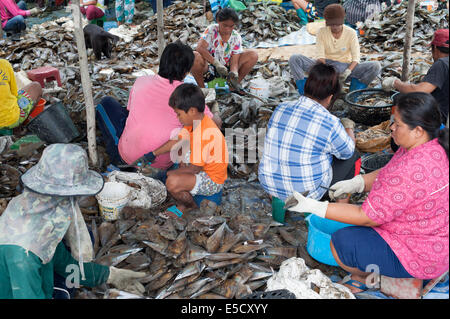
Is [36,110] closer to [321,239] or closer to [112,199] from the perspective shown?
[112,199]

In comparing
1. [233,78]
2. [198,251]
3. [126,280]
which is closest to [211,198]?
[198,251]

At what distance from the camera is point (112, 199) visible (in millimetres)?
2756

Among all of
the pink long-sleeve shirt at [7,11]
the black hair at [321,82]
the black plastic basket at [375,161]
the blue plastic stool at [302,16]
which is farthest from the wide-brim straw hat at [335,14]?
the pink long-sleeve shirt at [7,11]

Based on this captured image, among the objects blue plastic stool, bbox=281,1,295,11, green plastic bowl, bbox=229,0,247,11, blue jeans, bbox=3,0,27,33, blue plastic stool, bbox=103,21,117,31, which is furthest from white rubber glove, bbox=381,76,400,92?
blue jeans, bbox=3,0,27,33

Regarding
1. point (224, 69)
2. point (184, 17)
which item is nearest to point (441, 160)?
point (224, 69)

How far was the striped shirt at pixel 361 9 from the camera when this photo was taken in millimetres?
7828

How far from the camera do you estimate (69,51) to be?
7.22 meters

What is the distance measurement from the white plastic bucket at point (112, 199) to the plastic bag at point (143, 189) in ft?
0.25

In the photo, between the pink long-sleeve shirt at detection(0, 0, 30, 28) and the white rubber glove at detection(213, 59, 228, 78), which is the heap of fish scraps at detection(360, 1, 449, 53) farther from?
the pink long-sleeve shirt at detection(0, 0, 30, 28)

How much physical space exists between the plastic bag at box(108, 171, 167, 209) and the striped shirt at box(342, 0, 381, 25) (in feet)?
21.0

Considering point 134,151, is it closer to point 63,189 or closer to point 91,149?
point 91,149

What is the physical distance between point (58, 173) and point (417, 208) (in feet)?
5.23

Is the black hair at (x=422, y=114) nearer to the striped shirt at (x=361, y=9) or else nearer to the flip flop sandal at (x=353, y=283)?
the flip flop sandal at (x=353, y=283)

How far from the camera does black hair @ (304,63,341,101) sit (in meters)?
2.51
